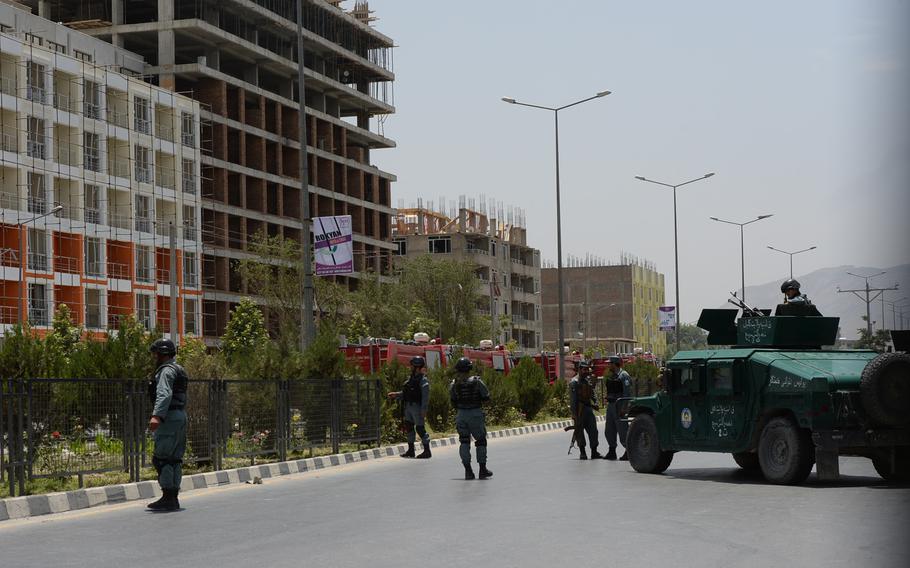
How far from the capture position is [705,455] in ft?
72.8

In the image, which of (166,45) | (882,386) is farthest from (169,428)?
(166,45)

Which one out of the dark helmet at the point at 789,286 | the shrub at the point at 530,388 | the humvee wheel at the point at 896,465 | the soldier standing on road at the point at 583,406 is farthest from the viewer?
the shrub at the point at 530,388

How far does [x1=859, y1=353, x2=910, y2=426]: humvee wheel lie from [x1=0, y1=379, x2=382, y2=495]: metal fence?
8.87 metres

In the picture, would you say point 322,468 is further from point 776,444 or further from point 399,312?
point 399,312

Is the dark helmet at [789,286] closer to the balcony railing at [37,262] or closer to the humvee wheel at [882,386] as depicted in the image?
the humvee wheel at [882,386]

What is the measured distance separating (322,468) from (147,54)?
66.2 meters

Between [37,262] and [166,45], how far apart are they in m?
21.7

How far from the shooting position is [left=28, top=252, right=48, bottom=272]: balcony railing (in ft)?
198

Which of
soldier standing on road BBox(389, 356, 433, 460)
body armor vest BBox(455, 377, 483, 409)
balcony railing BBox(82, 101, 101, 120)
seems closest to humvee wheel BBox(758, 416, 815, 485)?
body armor vest BBox(455, 377, 483, 409)

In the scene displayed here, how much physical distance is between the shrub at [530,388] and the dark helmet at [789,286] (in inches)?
836

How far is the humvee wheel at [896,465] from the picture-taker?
14.7 m

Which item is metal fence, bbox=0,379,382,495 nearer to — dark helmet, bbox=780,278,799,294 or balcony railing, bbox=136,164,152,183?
dark helmet, bbox=780,278,799,294

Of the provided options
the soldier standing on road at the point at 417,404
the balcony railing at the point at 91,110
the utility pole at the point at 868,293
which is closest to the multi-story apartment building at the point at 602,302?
the balcony railing at the point at 91,110

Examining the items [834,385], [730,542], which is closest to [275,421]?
[834,385]
